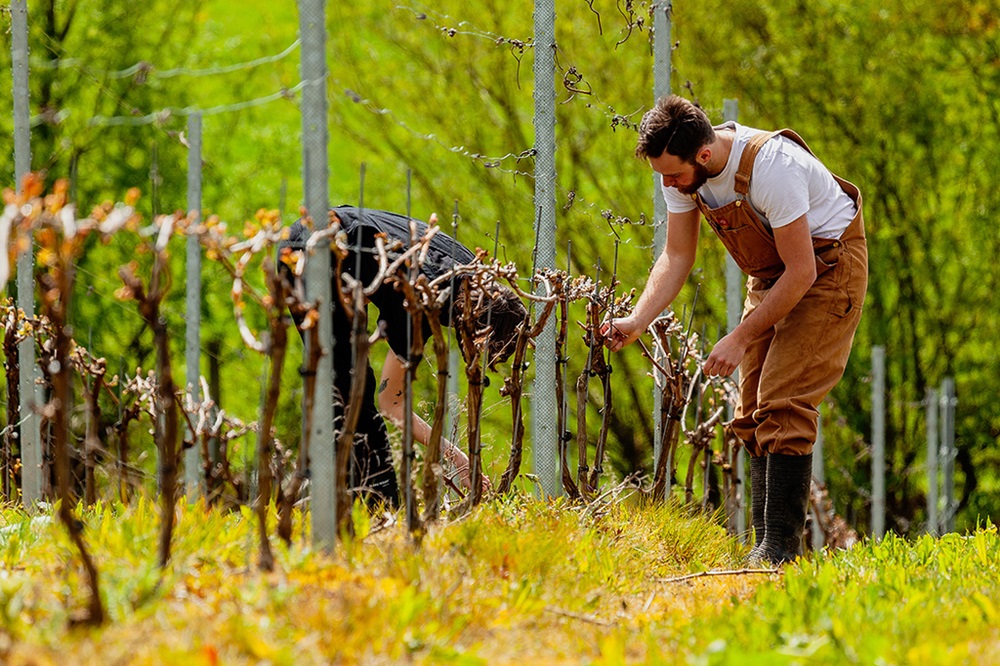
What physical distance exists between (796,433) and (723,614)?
138 centimetres

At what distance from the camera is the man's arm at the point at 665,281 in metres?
4.82

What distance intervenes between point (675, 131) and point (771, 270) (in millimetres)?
665

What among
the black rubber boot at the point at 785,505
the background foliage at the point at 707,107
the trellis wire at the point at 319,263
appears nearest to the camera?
the trellis wire at the point at 319,263

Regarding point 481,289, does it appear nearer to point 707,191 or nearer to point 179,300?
point 707,191

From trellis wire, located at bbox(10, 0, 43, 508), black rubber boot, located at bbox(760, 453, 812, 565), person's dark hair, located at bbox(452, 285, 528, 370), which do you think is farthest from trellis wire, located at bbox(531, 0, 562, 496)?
trellis wire, located at bbox(10, 0, 43, 508)

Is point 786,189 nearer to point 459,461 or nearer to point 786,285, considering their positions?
point 786,285

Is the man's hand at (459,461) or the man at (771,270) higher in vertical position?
the man at (771,270)

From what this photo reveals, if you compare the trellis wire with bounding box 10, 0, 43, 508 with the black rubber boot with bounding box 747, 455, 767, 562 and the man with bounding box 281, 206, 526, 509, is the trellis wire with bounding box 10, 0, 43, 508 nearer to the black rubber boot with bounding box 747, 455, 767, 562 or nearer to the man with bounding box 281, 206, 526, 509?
the man with bounding box 281, 206, 526, 509

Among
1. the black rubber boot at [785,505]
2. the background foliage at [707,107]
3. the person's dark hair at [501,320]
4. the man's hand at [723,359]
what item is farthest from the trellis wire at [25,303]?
the background foliage at [707,107]

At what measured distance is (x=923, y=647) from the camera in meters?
2.89

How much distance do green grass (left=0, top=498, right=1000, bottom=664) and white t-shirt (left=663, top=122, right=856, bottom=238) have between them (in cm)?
111

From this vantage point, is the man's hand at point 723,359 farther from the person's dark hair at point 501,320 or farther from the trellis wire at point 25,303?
the trellis wire at point 25,303

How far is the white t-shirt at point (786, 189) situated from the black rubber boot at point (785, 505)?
0.80m

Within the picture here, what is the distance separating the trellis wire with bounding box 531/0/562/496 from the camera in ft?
16.9
